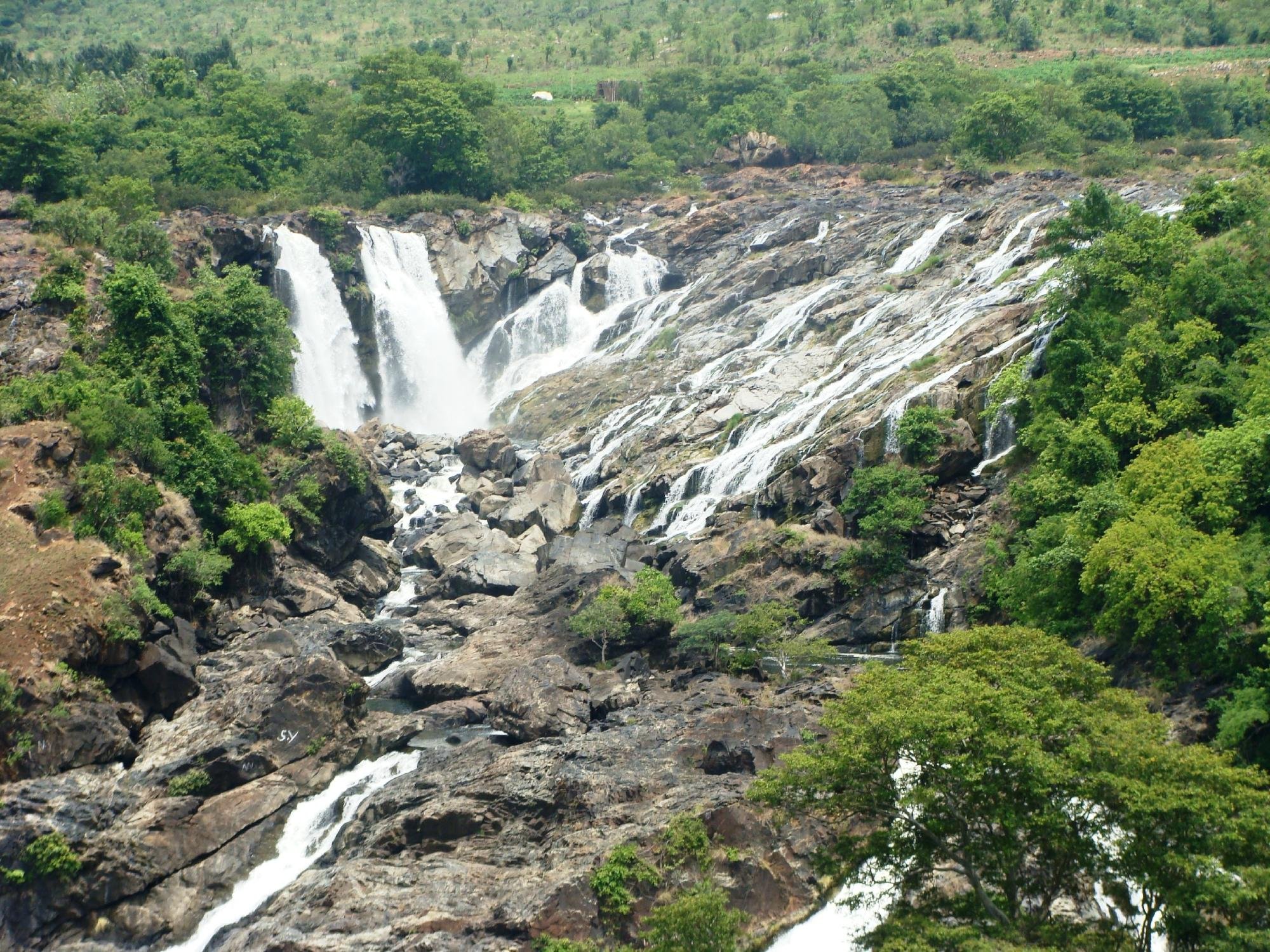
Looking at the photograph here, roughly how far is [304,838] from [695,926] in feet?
50.2

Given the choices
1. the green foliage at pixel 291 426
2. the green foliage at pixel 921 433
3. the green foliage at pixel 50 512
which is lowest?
the green foliage at pixel 921 433

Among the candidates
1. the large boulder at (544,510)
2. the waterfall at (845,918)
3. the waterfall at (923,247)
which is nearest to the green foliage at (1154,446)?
the waterfall at (845,918)

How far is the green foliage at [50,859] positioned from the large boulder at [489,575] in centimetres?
2512

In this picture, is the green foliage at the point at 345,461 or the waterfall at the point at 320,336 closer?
the green foliage at the point at 345,461

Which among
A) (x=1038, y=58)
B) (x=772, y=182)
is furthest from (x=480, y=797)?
(x=1038, y=58)

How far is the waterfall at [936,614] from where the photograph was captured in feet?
145

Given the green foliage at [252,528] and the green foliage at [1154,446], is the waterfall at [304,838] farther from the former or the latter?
the green foliage at [1154,446]

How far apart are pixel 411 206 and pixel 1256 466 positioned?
73217 millimetres

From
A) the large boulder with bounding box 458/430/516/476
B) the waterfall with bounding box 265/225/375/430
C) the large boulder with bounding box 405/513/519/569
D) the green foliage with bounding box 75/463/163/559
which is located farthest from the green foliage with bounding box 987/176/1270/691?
the waterfall with bounding box 265/225/375/430

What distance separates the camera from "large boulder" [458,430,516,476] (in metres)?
70.1

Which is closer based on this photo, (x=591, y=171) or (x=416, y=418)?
(x=416, y=418)

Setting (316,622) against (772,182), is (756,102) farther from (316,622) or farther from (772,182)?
(316,622)

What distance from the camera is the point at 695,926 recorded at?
25.4 meters

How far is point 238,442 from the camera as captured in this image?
5884 centimetres
